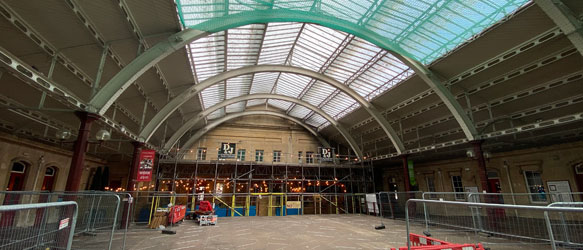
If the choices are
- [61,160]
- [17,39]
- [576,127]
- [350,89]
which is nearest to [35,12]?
[17,39]

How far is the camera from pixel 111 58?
1037 cm

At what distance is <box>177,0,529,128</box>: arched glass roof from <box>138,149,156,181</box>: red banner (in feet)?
19.3

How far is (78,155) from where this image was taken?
27.1ft

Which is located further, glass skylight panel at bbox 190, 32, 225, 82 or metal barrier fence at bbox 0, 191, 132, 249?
glass skylight panel at bbox 190, 32, 225, 82

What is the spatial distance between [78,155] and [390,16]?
534 inches

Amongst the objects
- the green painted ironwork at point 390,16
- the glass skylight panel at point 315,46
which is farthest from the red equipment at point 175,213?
the glass skylight panel at point 315,46

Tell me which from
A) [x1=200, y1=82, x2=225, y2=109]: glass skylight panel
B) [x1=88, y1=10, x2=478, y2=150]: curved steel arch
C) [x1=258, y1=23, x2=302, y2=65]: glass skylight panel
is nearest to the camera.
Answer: [x1=88, y1=10, x2=478, y2=150]: curved steel arch

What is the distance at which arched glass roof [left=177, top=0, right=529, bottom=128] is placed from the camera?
903cm

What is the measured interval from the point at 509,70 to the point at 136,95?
1989 centimetres

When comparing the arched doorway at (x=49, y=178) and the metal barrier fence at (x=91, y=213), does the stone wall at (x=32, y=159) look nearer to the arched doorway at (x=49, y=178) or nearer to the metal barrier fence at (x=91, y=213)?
the arched doorway at (x=49, y=178)

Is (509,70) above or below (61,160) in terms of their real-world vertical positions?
above

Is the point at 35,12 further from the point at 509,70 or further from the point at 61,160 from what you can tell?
the point at 509,70

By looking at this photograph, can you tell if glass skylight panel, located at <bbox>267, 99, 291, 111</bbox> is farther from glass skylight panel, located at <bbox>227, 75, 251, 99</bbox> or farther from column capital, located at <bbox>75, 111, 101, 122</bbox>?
column capital, located at <bbox>75, 111, 101, 122</bbox>

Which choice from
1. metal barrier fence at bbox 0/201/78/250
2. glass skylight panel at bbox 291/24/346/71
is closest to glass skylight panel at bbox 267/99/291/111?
glass skylight panel at bbox 291/24/346/71
